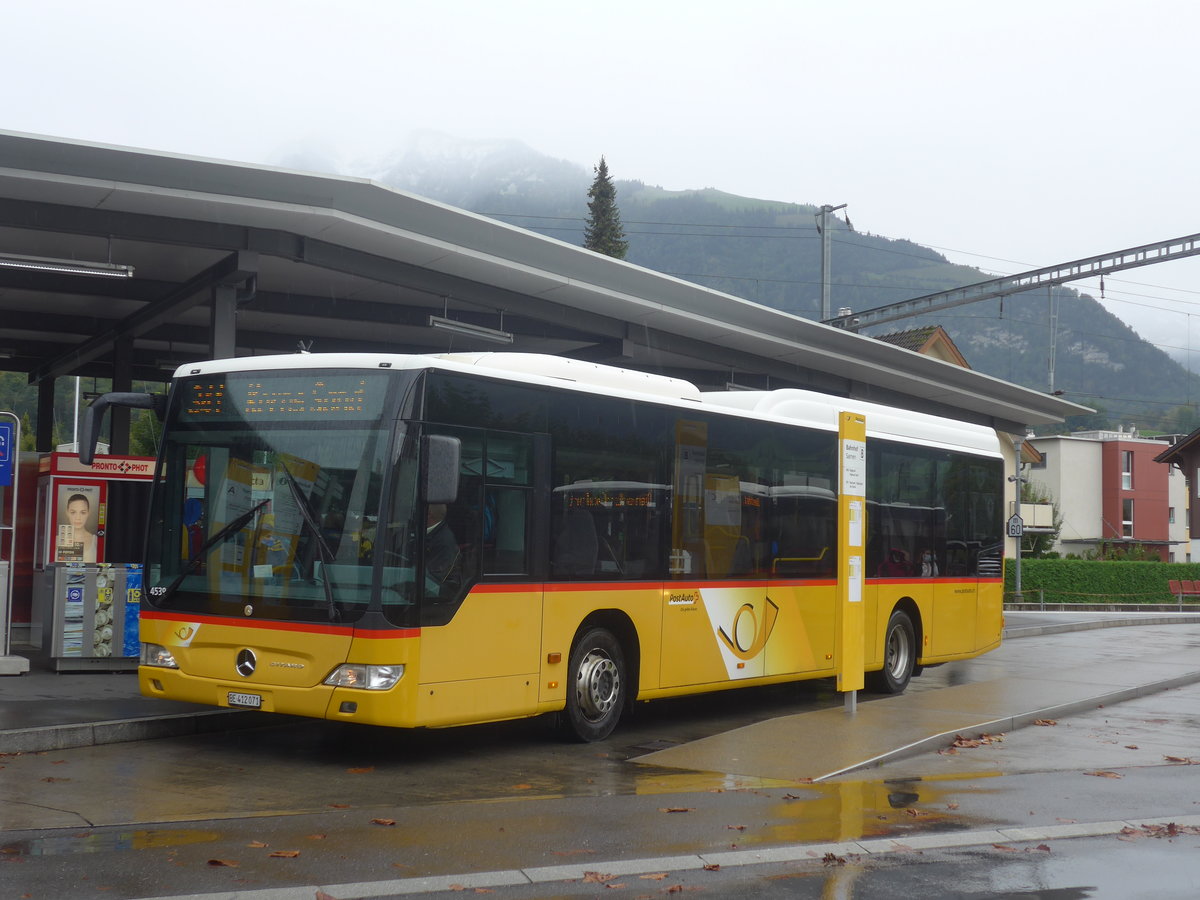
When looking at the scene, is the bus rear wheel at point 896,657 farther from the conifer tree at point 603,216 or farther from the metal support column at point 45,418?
the conifer tree at point 603,216

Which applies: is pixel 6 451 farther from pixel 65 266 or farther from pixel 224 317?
pixel 224 317

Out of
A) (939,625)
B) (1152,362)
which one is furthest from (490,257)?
(1152,362)

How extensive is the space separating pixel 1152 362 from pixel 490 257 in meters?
168

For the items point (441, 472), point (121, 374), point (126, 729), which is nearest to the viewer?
point (441, 472)

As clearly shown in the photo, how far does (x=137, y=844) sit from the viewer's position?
712 cm

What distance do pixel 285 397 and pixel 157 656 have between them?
7.24 feet

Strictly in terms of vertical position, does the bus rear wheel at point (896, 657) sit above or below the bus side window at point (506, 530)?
below

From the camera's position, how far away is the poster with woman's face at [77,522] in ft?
55.8

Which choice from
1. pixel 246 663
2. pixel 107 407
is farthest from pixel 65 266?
pixel 246 663

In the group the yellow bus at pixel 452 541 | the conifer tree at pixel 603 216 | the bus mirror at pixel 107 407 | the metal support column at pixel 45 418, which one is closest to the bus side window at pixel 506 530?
the yellow bus at pixel 452 541

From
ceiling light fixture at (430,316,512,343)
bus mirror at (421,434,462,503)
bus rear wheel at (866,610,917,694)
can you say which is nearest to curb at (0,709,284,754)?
bus mirror at (421,434,462,503)

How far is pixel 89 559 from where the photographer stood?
56.2 feet

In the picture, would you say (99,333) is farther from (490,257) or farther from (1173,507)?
(1173,507)

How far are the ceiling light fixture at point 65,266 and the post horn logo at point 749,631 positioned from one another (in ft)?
23.7
